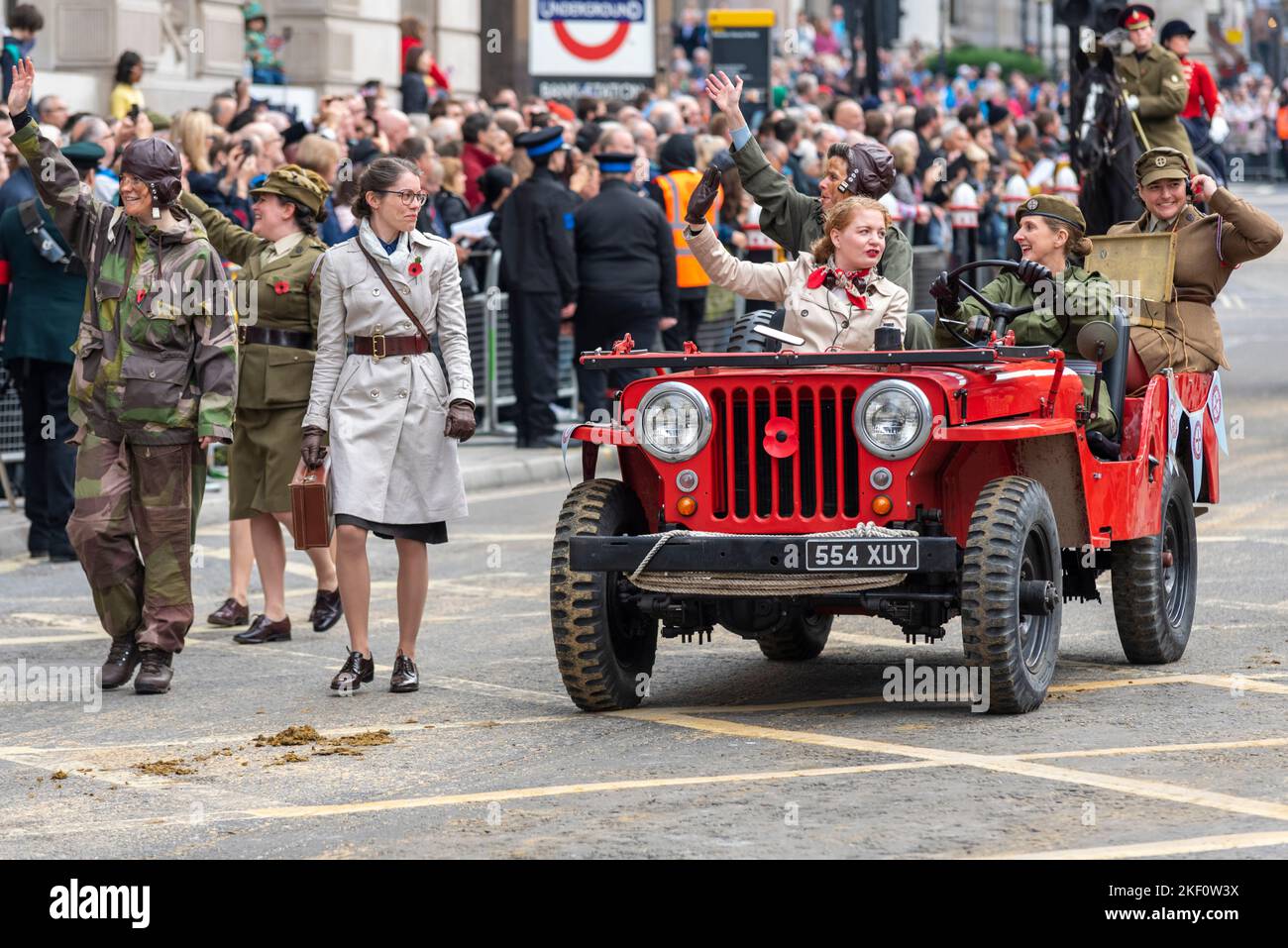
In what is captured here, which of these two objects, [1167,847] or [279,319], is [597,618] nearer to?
[1167,847]

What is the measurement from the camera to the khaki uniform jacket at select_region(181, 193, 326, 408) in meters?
10.5

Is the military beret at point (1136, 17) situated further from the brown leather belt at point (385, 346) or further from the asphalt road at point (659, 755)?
the brown leather belt at point (385, 346)

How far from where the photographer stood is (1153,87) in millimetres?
18281

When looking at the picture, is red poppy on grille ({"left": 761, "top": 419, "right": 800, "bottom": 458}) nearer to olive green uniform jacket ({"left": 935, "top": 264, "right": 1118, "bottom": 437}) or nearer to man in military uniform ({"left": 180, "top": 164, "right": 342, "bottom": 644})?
olive green uniform jacket ({"left": 935, "top": 264, "right": 1118, "bottom": 437})

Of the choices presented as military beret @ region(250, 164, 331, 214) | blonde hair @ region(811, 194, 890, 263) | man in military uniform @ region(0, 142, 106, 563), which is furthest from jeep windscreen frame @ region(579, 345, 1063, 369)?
man in military uniform @ region(0, 142, 106, 563)

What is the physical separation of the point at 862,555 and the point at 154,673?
297 centimetres

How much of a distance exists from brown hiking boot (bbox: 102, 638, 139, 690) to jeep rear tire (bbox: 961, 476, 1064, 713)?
3.38 metres

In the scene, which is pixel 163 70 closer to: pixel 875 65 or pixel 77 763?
pixel 875 65

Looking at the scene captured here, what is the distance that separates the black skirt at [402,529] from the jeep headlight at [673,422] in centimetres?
121

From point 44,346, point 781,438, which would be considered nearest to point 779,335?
point 781,438

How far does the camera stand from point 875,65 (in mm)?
35562

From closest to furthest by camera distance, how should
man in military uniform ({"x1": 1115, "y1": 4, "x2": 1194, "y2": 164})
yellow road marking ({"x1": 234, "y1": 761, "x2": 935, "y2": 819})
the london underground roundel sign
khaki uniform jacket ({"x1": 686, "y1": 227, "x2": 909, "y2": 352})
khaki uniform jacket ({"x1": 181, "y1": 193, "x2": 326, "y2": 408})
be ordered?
yellow road marking ({"x1": 234, "y1": 761, "x2": 935, "y2": 819})
khaki uniform jacket ({"x1": 686, "y1": 227, "x2": 909, "y2": 352})
khaki uniform jacket ({"x1": 181, "y1": 193, "x2": 326, "y2": 408})
man in military uniform ({"x1": 1115, "y1": 4, "x2": 1194, "y2": 164})
the london underground roundel sign

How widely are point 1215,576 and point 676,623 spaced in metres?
4.11
